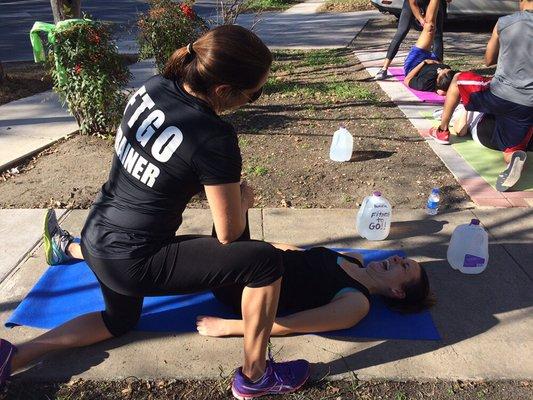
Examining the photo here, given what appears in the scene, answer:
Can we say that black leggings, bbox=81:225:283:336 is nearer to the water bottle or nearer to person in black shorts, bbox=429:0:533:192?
the water bottle

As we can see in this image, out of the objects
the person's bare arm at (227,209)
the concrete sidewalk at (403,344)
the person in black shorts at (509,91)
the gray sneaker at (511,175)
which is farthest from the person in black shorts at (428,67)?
the person's bare arm at (227,209)

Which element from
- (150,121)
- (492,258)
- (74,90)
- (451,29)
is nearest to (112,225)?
(150,121)

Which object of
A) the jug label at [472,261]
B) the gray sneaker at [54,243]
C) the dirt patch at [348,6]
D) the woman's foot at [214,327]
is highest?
the gray sneaker at [54,243]

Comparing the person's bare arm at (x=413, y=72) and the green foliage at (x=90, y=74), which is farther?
the person's bare arm at (x=413, y=72)

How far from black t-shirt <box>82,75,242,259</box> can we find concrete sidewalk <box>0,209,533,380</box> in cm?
63

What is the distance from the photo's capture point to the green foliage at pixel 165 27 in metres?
6.01

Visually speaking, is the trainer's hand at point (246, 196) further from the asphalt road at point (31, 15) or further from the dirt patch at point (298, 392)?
the asphalt road at point (31, 15)

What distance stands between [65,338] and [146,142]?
1.06 metres

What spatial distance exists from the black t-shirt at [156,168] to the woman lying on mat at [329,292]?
0.69 meters

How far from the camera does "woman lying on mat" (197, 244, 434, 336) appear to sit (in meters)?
2.55

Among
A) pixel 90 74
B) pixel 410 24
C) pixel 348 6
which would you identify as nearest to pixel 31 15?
pixel 348 6

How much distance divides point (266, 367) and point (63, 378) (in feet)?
3.02

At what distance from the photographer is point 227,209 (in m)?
1.90

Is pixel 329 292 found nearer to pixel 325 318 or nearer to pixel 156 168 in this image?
pixel 325 318
